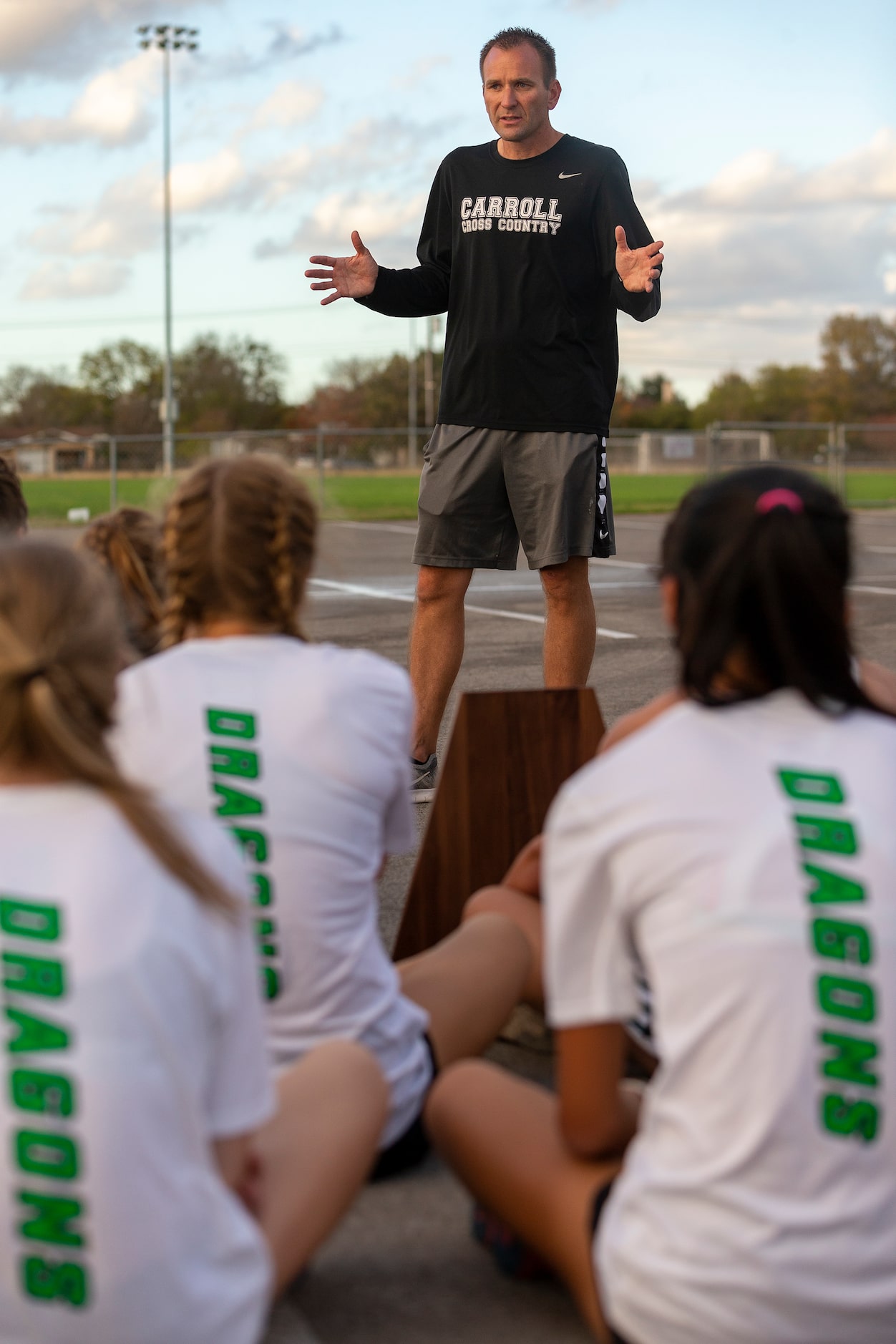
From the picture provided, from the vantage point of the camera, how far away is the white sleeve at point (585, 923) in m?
1.83

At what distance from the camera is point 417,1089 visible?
245 centimetres

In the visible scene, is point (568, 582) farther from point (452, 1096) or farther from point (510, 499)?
point (452, 1096)

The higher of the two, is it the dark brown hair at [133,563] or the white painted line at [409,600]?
the dark brown hair at [133,563]

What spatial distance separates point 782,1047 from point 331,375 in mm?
107711

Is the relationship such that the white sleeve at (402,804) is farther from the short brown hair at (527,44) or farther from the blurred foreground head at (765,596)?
the short brown hair at (527,44)

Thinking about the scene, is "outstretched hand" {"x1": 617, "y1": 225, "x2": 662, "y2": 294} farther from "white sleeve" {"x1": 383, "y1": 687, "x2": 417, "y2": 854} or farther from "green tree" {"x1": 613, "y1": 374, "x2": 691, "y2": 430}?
"green tree" {"x1": 613, "y1": 374, "x2": 691, "y2": 430}

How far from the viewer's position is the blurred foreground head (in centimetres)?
183

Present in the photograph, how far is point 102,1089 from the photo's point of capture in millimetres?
1560

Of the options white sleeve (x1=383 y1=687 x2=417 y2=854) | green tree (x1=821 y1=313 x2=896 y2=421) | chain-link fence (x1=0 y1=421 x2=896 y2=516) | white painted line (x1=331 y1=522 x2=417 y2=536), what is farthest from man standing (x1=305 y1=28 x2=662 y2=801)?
green tree (x1=821 y1=313 x2=896 y2=421)

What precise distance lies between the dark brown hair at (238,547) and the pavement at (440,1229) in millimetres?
172

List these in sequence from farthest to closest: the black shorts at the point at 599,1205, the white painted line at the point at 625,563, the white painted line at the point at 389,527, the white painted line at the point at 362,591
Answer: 1. the white painted line at the point at 389,527
2. the white painted line at the point at 625,563
3. the white painted line at the point at 362,591
4. the black shorts at the point at 599,1205

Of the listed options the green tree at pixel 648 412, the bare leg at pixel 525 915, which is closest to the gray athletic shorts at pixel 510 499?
the bare leg at pixel 525 915

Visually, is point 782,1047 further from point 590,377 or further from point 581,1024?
point 590,377

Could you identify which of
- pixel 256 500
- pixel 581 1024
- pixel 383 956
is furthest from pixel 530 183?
pixel 581 1024
